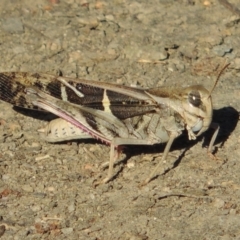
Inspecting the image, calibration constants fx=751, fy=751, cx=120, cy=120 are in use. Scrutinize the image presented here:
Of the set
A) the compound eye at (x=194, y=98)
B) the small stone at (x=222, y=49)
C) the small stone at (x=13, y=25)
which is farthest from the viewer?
the small stone at (x=13, y=25)

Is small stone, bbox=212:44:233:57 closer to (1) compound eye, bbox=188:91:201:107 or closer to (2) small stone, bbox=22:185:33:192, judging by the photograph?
(1) compound eye, bbox=188:91:201:107

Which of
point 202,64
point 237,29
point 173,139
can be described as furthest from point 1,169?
point 237,29

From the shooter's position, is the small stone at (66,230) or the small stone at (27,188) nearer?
the small stone at (66,230)

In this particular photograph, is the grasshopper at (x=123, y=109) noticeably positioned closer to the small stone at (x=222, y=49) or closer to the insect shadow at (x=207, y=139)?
the insect shadow at (x=207, y=139)

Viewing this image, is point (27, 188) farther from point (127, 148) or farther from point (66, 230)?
point (127, 148)

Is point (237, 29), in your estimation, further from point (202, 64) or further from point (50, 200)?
point (50, 200)

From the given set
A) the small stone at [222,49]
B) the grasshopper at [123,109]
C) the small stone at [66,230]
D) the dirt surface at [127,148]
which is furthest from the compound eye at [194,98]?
the small stone at [222,49]

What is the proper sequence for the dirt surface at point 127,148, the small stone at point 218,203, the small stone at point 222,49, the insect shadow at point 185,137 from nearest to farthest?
the dirt surface at point 127,148 < the small stone at point 218,203 < the insect shadow at point 185,137 < the small stone at point 222,49
